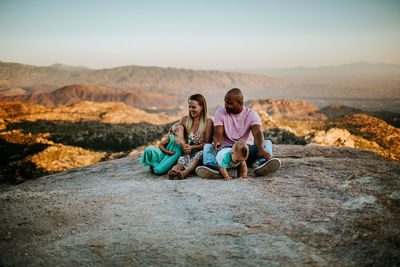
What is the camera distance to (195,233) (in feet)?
8.90

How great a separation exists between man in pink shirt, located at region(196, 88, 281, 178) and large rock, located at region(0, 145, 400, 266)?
0.68m

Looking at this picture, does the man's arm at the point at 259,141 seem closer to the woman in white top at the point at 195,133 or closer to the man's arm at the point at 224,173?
the man's arm at the point at 224,173

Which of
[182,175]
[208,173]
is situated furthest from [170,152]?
[208,173]

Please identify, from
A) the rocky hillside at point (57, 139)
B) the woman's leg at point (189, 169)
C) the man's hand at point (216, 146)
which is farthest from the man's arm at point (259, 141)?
the rocky hillside at point (57, 139)

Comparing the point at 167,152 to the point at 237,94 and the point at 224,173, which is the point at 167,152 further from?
the point at 237,94

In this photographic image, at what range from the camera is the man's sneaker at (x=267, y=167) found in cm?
465

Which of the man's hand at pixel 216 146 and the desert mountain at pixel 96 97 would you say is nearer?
the man's hand at pixel 216 146

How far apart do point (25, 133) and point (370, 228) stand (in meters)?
35.9

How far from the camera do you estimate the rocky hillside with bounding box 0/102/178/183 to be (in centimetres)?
2047

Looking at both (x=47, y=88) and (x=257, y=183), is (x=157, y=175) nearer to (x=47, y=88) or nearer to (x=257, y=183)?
(x=257, y=183)

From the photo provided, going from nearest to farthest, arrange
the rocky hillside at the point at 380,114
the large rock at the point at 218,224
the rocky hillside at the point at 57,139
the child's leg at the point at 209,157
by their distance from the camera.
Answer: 1. the large rock at the point at 218,224
2. the child's leg at the point at 209,157
3. the rocky hillside at the point at 57,139
4. the rocky hillside at the point at 380,114

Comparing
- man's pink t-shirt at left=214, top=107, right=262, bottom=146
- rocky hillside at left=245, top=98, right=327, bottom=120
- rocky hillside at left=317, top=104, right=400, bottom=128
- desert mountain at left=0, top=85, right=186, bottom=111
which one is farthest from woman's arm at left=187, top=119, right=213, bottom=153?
desert mountain at left=0, top=85, right=186, bottom=111

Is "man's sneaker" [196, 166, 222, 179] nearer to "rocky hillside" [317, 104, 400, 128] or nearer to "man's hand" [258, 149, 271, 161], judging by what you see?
"man's hand" [258, 149, 271, 161]

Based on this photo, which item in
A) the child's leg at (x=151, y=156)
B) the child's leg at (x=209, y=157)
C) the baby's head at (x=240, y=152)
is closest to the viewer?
the baby's head at (x=240, y=152)
